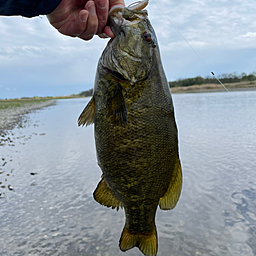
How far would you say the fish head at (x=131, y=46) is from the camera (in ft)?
6.75

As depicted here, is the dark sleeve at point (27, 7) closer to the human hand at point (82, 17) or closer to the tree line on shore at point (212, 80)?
the human hand at point (82, 17)

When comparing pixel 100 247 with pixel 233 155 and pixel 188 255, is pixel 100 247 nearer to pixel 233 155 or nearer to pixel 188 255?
pixel 188 255

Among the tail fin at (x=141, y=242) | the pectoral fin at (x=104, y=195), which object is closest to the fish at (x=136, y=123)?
the tail fin at (x=141, y=242)

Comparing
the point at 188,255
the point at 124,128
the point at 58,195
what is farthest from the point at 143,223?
the point at 58,195

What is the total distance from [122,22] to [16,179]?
5.39 meters

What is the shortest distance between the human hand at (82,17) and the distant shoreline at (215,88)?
43281 millimetres

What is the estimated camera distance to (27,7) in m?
1.95

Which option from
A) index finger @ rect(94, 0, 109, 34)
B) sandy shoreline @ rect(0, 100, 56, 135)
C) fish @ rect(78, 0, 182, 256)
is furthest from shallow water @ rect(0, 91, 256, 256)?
sandy shoreline @ rect(0, 100, 56, 135)

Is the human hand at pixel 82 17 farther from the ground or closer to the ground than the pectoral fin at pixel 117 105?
farther from the ground

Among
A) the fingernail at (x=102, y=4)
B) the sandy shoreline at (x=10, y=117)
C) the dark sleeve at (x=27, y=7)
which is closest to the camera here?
the dark sleeve at (x=27, y=7)

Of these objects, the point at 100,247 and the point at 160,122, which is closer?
the point at 160,122

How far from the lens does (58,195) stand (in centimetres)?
530

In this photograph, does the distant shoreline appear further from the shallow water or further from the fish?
the fish

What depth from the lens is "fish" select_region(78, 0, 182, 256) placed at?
1.98 metres
